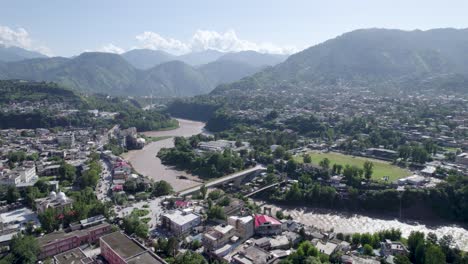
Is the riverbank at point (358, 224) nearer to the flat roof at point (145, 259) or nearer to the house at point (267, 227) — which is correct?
the house at point (267, 227)

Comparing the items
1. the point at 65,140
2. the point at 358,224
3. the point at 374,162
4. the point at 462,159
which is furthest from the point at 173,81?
the point at 358,224

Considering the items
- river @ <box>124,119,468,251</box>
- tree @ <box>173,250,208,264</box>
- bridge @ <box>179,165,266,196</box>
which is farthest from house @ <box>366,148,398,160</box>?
tree @ <box>173,250,208,264</box>

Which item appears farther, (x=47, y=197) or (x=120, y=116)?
(x=120, y=116)

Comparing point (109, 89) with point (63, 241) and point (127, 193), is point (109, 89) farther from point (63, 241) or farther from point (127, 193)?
point (63, 241)

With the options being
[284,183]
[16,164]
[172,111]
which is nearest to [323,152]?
[284,183]

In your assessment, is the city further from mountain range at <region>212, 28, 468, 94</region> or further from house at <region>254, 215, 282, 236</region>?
mountain range at <region>212, 28, 468, 94</region>

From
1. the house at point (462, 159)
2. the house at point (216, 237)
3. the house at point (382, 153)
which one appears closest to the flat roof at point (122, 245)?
the house at point (216, 237)

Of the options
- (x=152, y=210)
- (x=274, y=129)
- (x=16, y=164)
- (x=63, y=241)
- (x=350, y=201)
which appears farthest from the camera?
(x=274, y=129)
